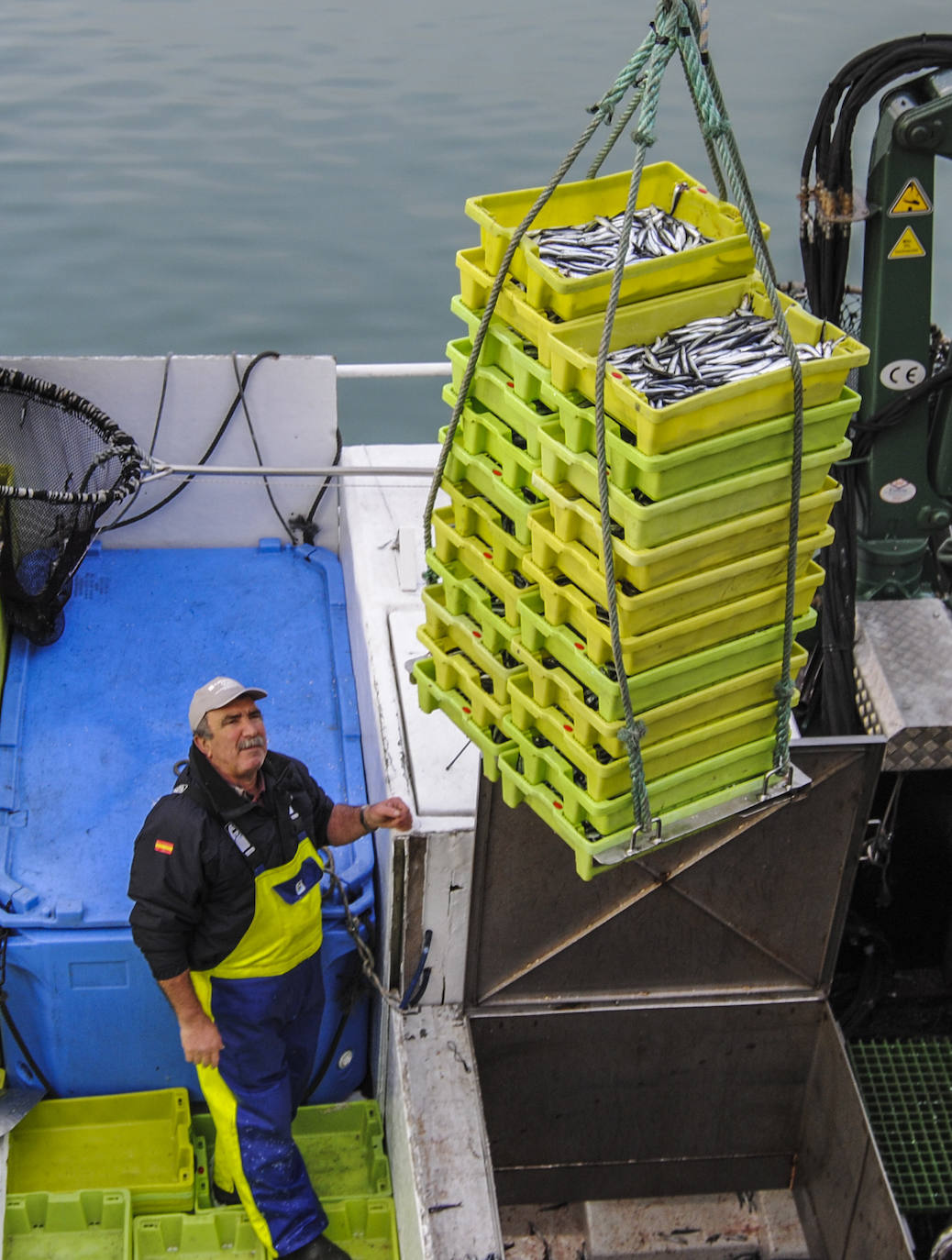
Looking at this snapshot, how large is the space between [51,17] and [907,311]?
1506cm

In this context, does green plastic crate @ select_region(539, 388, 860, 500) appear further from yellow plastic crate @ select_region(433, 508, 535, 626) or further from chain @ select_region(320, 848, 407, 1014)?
chain @ select_region(320, 848, 407, 1014)

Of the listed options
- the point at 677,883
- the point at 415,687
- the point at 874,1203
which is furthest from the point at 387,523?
the point at 874,1203

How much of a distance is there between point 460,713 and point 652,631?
943mm

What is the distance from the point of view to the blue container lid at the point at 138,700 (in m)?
4.75

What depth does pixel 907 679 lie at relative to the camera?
5.96 meters

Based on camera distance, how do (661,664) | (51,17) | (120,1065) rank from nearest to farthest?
(661,664) < (120,1065) < (51,17)

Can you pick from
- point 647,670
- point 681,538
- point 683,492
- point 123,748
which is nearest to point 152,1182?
point 123,748

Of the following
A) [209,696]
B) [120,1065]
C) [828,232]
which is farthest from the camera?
[828,232]

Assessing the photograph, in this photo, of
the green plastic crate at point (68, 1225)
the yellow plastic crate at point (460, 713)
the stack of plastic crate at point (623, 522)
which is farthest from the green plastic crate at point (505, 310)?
the green plastic crate at point (68, 1225)

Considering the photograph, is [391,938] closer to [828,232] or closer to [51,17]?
[828,232]

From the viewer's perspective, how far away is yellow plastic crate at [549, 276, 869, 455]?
9.97ft

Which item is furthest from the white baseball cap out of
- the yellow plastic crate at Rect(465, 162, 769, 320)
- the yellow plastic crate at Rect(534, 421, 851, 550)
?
the yellow plastic crate at Rect(465, 162, 769, 320)

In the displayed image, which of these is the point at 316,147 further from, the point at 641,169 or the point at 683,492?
the point at 683,492

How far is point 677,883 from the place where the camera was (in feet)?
15.1
